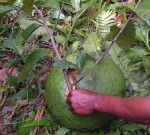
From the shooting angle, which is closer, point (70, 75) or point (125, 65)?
point (70, 75)

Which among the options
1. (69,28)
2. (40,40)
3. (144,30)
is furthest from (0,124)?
(144,30)

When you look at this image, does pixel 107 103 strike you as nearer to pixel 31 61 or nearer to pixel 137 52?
pixel 31 61

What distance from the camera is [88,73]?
1.77 metres

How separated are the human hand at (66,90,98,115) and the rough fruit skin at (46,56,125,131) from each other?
0.33ft

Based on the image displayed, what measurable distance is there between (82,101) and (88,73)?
Result: 0.51ft

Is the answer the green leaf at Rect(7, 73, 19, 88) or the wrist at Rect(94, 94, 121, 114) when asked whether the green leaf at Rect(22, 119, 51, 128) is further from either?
the wrist at Rect(94, 94, 121, 114)

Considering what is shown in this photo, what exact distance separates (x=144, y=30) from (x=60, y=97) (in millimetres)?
815

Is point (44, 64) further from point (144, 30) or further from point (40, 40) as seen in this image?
point (144, 30)

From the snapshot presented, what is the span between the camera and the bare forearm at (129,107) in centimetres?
136

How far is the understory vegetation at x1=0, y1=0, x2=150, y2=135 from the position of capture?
190 cm

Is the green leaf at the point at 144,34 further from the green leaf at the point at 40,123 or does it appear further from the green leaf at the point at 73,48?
the green leaf at the point at 40,123

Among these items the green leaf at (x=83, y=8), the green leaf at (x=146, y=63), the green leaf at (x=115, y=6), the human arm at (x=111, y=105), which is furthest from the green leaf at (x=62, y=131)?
the green leaf at (x=115, y=6)

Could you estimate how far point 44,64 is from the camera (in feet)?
7.88

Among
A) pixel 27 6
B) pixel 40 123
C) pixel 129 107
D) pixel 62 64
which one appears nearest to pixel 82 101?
pixel 62 64
